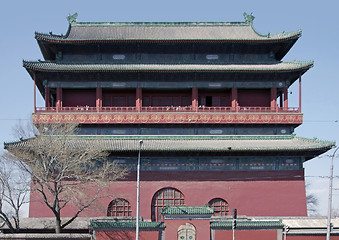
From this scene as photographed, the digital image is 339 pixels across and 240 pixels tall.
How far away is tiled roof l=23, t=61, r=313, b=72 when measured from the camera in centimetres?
4231

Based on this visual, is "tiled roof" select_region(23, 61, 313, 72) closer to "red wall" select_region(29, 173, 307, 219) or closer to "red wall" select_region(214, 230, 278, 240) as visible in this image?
"red wall" select_region(29, 173, 307, 219)

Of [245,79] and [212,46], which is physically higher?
[212,46]

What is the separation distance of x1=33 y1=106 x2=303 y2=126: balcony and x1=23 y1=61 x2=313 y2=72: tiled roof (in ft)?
Answer: 10.8

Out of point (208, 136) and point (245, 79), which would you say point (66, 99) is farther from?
point (245, 79)

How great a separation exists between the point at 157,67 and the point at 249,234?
52.9 feet

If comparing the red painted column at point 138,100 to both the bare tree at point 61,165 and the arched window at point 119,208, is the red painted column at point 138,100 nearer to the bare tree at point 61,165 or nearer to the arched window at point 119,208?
the bare tree at point 61,165

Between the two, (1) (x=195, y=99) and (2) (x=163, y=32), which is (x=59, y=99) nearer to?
(2) (x=163, y=32)

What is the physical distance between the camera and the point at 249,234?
113 feet

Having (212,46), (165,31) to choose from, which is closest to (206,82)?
(212,46)

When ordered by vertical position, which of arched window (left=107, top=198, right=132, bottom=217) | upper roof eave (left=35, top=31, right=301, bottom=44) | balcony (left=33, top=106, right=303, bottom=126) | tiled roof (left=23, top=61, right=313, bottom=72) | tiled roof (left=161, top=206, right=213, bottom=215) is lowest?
arched window (left=107, top=198, right=132, bottom=217)

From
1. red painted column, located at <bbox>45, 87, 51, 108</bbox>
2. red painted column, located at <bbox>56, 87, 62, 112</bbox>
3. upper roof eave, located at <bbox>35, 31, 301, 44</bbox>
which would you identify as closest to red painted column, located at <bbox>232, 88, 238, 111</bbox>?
upper roof eave, located at <bbox>35, 31, 301, 44</bbox>

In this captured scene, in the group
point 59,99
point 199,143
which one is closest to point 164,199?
point 199,143

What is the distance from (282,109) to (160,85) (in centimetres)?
1062

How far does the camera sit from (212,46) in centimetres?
4447
